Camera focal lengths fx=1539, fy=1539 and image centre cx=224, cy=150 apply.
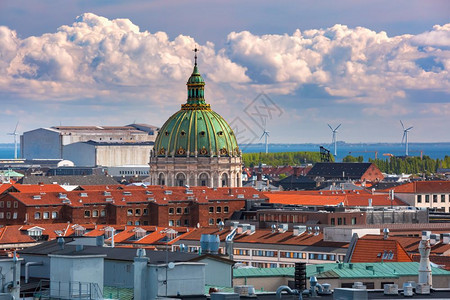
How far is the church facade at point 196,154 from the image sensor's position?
620 feet

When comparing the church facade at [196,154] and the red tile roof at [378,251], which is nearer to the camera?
the red tile roof at [378,251]

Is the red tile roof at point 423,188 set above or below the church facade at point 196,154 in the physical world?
below

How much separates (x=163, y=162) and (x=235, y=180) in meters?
9.23

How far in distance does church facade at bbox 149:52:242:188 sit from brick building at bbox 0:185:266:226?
1595 inches

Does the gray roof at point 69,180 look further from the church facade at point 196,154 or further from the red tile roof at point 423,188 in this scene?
the red tile roof at point 423,188

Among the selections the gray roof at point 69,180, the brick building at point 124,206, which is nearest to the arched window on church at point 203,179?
the gray roof at point 69,180

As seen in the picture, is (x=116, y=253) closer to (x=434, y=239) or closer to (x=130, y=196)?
(x=434, y=239)

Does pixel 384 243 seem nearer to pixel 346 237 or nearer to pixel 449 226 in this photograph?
pixel 346 237

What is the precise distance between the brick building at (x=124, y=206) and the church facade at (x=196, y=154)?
40525mm

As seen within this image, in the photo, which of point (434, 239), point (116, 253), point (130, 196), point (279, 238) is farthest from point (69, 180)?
point (116, 253)

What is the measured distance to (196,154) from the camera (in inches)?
7451

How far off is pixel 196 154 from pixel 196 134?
2463 mm

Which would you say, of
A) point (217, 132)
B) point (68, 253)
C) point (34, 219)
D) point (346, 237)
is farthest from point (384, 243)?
point (217, 132)

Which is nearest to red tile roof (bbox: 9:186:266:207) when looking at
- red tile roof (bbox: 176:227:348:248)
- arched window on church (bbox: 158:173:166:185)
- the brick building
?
the brick building
